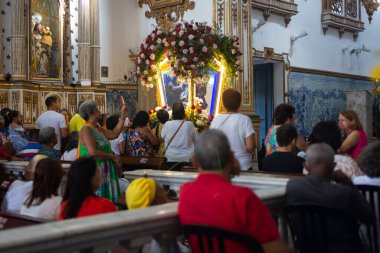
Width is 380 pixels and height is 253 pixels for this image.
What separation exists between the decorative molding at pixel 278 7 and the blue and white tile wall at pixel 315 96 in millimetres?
1478

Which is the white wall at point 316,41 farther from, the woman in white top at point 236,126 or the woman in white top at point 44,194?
the woman in white top at point 44,194

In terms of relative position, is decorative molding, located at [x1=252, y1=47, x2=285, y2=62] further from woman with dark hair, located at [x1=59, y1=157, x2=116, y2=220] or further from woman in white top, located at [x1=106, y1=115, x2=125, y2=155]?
woman with dark hair, located at [x1=59, y1=157, x2=116, y2=220]

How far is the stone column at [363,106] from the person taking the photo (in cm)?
1408

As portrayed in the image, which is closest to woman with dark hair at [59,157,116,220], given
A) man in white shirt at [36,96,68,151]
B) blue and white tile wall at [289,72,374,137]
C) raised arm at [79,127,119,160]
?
raised arm at [79,127,119,160]

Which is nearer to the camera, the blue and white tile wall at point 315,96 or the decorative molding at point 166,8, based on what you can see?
the decorative molding at point 166,8

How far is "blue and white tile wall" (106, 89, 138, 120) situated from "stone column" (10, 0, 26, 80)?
2.36 meters

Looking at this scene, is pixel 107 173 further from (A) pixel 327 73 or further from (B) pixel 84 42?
(A) pixel 327 73

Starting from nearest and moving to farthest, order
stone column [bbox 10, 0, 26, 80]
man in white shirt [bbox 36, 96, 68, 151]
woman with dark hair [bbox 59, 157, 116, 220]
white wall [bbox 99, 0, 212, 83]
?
woman with dark hair [bbox 59, 157, 116, 220], man in white shirt [bbox 36, 96, 68, 151], stone column [bbox 10, 0, 26, 80], white wall [bbox 99, 0, 212, 83]

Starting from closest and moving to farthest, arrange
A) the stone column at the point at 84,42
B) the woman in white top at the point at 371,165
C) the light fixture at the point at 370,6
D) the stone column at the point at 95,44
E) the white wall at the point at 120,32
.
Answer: the woman in white top at the point at 371,165, the stone column at the point at 84,42, the stone column at the point at 95,44, the white wall at the point at 120,32, the light fixture at the point at 370,6

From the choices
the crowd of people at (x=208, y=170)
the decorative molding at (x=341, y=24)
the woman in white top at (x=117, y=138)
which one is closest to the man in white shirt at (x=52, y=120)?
the crowd of people at (x=208, y=170)

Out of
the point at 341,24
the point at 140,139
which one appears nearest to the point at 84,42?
the point at 140,139

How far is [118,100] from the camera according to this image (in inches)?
496

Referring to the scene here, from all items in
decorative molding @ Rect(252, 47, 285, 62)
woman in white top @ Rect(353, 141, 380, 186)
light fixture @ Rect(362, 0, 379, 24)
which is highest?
light fixture @ Rect(362, 0, 379, 24)

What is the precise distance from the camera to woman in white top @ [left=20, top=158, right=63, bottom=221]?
12.6ft
